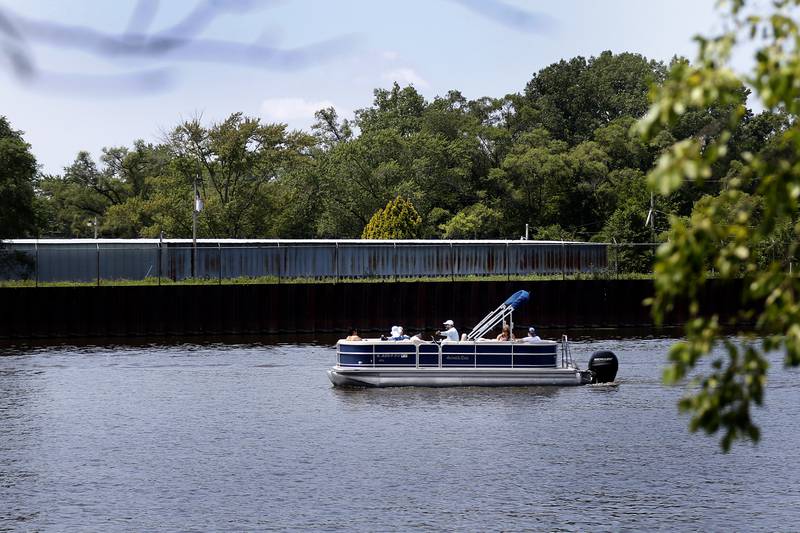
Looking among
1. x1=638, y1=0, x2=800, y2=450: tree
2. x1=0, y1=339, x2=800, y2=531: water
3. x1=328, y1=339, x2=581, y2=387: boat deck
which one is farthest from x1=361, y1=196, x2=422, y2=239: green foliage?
x1=638, y1=0, x2=800, y2=450: tree

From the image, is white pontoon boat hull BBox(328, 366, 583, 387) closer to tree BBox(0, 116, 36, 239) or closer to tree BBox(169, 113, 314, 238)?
tree BBox(0, 116, 36, 239)

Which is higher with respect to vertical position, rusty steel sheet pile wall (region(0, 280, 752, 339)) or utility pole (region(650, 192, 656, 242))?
utility pole (region(650, 192, 656, 242))

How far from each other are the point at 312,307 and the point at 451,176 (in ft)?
134

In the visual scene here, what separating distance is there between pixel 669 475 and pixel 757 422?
947 centimetres

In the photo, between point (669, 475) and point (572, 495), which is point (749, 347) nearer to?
point (572, 495)

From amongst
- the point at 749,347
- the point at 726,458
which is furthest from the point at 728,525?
the point at 749,347

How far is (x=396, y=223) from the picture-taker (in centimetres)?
9631

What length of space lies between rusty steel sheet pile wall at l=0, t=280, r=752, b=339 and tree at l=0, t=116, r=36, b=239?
25.9 ft

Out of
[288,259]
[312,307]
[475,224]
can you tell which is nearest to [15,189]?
[288,259]

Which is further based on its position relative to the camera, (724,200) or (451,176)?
(451,176)

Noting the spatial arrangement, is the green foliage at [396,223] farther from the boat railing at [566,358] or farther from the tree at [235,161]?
the boat railing at [566,358]

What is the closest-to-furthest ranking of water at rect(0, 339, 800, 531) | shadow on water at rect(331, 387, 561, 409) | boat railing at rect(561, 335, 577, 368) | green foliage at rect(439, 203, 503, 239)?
water at rect(0, 339, 800, 531) < shadow on water at rect(331, 387, 561, 409) < boat railing at rect(561, 335, 577, 368) < green foliage at rect(439, 203, 503, 239)

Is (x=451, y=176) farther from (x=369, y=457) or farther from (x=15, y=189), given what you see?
(x=369, y=457)

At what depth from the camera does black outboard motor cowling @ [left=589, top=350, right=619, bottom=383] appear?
48.5m
